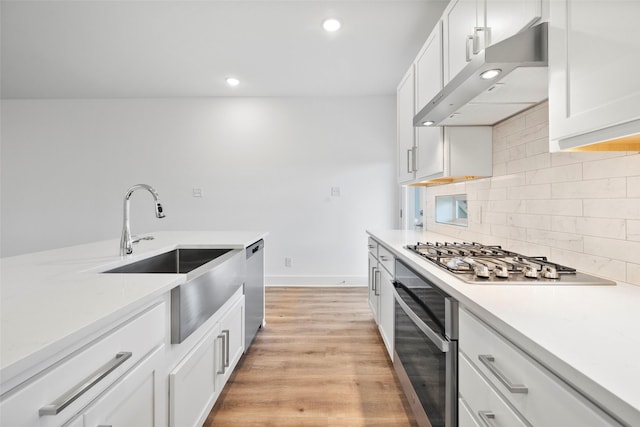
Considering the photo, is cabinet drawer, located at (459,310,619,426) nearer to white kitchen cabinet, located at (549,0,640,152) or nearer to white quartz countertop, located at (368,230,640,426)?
white quartz countertop, located at (368,230,640,426)

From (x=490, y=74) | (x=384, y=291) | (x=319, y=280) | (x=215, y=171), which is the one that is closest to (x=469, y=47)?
(x=490, y=74)

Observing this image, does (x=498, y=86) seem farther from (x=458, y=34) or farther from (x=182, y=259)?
(x=182, y=259)

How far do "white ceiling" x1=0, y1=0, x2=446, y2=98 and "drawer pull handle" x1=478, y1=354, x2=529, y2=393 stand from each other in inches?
96.0

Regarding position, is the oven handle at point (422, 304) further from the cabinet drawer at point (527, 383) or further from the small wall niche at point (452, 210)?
the small wall niche at point (452, 210)

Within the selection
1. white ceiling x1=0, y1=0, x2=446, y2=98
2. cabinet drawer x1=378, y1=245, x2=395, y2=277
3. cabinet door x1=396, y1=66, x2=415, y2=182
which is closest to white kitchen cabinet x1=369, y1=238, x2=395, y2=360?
cabinet drawer x1=378, y1=245, x2=395, y2=277

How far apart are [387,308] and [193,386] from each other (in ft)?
4.19

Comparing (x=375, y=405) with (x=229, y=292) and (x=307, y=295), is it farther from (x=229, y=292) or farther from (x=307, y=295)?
(x=307, y=295)

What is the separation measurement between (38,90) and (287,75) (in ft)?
11.1

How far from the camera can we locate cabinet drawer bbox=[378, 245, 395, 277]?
6.14 ft

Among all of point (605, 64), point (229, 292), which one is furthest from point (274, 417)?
point (605, 64)

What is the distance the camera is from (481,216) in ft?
6.58

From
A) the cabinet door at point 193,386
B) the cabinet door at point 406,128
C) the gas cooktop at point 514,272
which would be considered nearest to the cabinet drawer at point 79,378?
the cabinet door at point 193,386

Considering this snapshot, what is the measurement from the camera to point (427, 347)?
3.93ft

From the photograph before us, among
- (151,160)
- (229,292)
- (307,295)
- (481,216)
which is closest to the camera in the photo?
(229,292)
